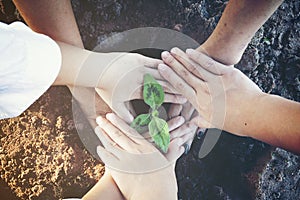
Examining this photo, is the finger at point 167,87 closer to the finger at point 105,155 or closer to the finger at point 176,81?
the finger at point 176,81

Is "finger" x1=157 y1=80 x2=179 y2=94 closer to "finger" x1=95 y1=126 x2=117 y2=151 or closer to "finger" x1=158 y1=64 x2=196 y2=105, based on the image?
"finger" x1=158 y1=64 x2=196 y2=105

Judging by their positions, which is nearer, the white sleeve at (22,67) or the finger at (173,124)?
the white sleeve at (22,67)

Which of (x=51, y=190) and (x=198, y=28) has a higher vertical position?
(x=198, y=28)

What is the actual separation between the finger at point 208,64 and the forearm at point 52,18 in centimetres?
22

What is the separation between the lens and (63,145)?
2.88 ft

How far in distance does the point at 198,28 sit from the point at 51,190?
45 centimetres

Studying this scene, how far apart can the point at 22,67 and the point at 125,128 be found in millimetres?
280

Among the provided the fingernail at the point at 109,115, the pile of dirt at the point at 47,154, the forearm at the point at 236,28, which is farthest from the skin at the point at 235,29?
the pile of dirt at the point at 47,154

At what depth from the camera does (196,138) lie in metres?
0.86

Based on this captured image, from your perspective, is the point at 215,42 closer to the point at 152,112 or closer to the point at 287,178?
the point at 152,112

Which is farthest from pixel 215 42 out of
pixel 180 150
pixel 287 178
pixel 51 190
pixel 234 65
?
pixel 51 190

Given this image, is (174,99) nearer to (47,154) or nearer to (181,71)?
(181,71)

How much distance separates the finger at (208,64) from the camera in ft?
2.52

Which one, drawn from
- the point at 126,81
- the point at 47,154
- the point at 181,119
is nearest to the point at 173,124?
the point at 181,119
